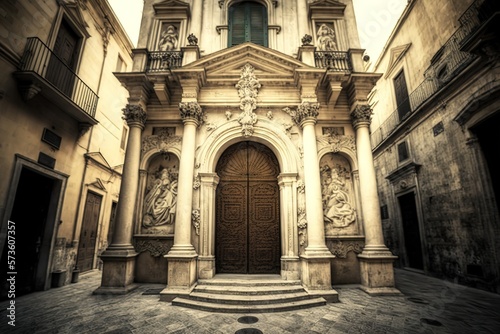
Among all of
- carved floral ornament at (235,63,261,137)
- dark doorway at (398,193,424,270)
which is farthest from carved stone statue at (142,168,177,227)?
dark doorway at (398,193,424,270)

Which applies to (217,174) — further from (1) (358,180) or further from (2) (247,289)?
(1) (358,180)

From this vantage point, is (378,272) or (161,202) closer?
(378,272)

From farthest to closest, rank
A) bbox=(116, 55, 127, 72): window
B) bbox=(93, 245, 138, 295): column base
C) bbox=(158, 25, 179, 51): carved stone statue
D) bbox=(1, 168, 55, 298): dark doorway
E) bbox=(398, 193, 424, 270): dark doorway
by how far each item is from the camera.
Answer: bbox=(116, 55, 127, 72): window, bbox=(398, 193, 424, 270): dark doorway, bbox=(158, 25, 179, 51): carved stone statue, bbox=(1, 168, 55, 298): dark doorway, bbox=(93, 245, 138, 295): column base

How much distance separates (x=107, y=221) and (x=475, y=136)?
1502 centimetres

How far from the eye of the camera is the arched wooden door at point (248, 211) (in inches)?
285

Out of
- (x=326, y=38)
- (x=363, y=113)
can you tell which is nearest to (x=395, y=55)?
(x=326, y=38)

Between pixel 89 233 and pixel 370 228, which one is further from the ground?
pixel 370 228

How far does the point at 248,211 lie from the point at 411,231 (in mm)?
8489

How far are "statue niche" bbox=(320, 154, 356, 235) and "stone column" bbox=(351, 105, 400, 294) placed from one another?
1.71 ft

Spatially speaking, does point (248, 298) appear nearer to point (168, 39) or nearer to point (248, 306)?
point (248, 306)

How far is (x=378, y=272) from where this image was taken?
6.25 metres

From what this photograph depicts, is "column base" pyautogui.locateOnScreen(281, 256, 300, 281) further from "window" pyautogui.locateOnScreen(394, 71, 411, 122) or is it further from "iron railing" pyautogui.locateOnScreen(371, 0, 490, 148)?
"window" pyautogui.locateOnScreen(394, 71, 411, 122)

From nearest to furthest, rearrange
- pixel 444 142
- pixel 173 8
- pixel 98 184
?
pixel 444 142
pixel 173 8
pixel 98 184

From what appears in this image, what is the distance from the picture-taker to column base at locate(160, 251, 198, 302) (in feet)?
18.9
